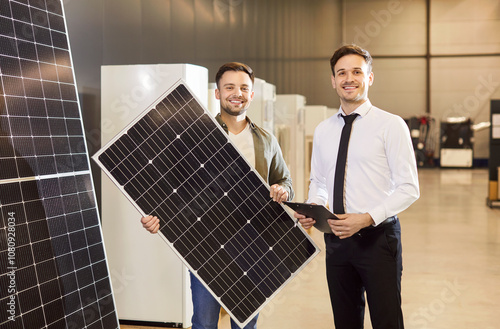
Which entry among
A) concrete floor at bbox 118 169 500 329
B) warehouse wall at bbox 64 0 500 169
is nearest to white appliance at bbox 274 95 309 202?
concrete floor at bbox 118 169 500 329

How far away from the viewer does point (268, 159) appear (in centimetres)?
274

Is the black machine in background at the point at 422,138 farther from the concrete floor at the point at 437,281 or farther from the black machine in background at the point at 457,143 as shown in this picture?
the concrete floor at the point at 437,281

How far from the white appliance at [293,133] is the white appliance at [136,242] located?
137 inches

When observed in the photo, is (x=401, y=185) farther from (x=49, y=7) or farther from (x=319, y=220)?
(x=49, y=7)

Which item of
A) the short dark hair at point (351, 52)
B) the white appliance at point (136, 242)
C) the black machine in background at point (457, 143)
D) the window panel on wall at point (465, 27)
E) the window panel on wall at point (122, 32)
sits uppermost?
the window panel on wall at point (465, 27)

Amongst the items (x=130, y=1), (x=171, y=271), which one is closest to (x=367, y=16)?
(x=130, y=1)

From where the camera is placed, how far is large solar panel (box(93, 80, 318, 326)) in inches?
96.4

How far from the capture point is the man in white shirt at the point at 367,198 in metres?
2.34

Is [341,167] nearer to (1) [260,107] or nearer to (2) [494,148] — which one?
(1) [260,107]

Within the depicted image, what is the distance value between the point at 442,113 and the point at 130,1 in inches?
730

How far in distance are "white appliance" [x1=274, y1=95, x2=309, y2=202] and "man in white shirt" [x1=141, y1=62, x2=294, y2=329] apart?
4556mm

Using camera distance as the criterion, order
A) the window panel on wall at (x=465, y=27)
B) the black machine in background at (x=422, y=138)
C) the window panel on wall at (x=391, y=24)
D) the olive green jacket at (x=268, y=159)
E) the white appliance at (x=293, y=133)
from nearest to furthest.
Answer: the olive green jacket at (x=268, y=159) → the white appliance at (x=293, y=133) → the black machine in background at (x=422, y=138) → the window panel on wall at (x=465, y=27) → the window panel on wall at (x=391, y=24)

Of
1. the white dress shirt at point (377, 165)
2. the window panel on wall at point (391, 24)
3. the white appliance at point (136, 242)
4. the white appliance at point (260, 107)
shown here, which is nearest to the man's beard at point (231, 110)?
the white dress shirt at point (377, 165)

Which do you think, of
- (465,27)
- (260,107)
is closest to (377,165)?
(260,107)
